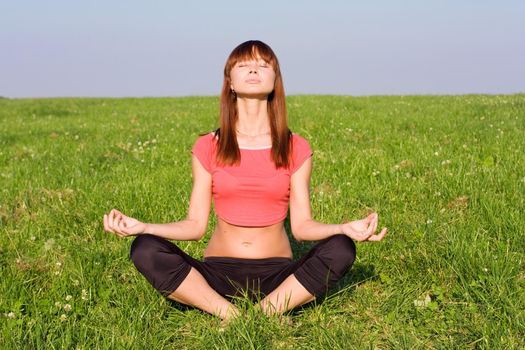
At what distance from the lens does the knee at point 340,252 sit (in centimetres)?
454

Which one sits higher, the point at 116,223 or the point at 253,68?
the point at 253,68

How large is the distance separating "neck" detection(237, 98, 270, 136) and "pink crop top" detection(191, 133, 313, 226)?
185mm

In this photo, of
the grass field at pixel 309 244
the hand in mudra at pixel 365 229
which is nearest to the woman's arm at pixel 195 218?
the grass field at pixel 309 244

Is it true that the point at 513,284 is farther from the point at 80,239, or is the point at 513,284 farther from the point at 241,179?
the point at 80,239

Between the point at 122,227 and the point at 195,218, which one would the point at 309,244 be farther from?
the point at 122,227

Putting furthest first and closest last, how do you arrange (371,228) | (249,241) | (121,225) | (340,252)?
(249,241)
(340,252)
(121,225)
(371,228)

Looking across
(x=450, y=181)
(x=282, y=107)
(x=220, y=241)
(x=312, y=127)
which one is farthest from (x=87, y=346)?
(x=312, y=127)

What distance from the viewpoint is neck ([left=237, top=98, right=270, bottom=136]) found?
5.09m

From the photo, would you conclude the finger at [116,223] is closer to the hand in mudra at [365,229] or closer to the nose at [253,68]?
the nose at [253,68]

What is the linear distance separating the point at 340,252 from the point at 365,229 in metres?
0.34

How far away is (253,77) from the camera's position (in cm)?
482

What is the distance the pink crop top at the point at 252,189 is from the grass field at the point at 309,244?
74cm

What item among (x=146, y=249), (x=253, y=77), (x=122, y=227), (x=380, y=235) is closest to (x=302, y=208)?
(x=380, y=235)

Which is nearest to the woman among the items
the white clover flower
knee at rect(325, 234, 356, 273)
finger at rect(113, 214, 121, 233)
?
knee at rect(325, 234, 356, 273)
